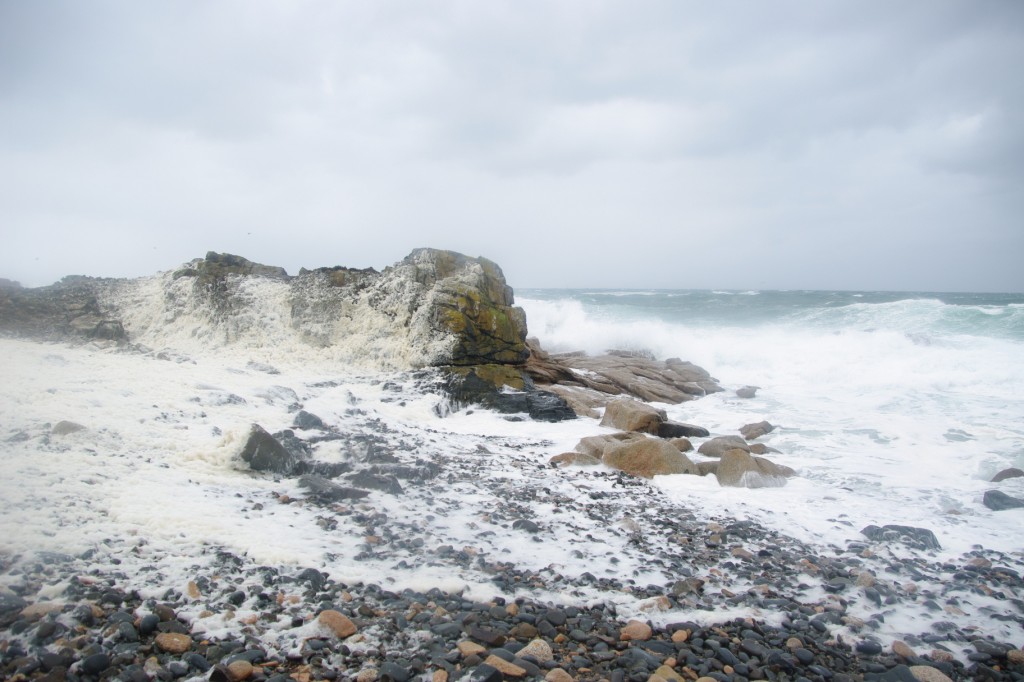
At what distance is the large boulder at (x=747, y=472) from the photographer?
7637 millimetres

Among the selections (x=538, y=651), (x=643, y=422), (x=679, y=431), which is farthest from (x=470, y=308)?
(x=538, y=651)

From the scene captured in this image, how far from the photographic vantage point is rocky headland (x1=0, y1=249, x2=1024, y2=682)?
3396 millimetres

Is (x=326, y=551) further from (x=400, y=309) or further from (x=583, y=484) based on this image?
(x=400, y=309)

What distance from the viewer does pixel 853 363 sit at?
20.1 metres

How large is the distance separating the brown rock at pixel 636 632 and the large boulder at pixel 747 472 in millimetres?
4130

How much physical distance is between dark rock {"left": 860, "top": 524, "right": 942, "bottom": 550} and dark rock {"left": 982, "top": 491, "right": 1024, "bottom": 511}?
176 centimetres

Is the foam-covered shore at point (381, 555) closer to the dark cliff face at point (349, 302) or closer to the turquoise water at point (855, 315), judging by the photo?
the dark cliff face at point (349, 302)

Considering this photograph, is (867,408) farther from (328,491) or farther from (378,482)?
(328,491)

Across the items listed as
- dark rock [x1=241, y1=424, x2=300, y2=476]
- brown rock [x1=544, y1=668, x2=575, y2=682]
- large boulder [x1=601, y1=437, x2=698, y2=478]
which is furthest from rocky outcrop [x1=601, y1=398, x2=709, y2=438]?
brown rock [x1=544, y1=668, x2=575, y2=682]

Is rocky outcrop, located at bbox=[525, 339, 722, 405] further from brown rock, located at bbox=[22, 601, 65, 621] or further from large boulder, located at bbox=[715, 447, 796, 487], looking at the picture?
brown rock, located at bbox=[22, 601, 65, 621]

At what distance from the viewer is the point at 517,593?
4.44 metres

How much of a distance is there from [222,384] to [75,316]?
6.04m

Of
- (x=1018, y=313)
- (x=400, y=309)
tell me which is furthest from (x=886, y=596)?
(x=1018, y=313)

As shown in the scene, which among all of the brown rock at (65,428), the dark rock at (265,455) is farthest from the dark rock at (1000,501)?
the brown rock at (65,428)
